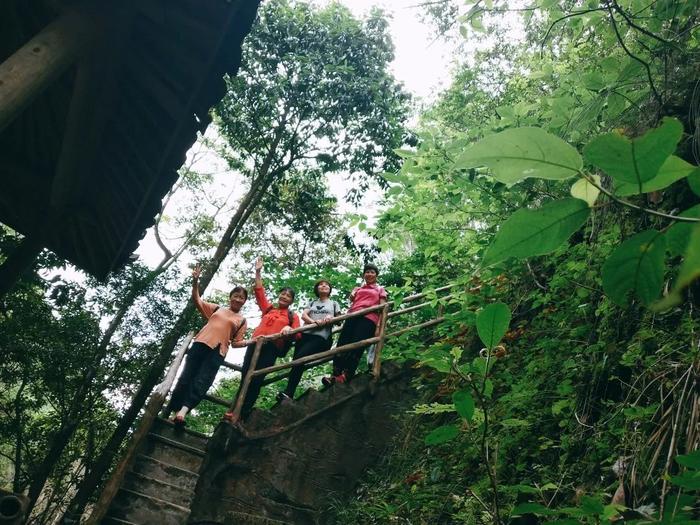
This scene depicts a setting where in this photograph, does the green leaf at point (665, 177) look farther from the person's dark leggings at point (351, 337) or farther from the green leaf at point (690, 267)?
the person's dark leggings at point (351, 337)

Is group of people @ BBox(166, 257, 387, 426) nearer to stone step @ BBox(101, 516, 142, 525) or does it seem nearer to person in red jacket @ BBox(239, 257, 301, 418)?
person in red jacket @ BBox(239, 257, 301, 418)

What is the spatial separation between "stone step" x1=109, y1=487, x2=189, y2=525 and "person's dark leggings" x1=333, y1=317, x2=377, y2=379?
2.44 m

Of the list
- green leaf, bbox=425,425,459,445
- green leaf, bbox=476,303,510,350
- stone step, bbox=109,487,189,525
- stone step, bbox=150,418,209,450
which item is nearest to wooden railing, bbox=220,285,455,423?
stone step, bbox=150,418,209,450

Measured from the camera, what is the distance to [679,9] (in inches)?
89.6

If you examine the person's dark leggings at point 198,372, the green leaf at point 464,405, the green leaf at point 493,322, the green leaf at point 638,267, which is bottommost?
the green leaf at point 638,267

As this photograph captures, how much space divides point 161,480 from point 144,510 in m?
0.43

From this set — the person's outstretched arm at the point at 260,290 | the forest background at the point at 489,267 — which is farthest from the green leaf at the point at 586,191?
the person's outstretched arm at the point at 260,290

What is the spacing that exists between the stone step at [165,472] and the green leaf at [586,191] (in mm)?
5717

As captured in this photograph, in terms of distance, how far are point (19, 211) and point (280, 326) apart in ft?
11.4

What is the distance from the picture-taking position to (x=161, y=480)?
17.8 feet

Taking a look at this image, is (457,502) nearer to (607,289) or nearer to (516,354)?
(516,354)

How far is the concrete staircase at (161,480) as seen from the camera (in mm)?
4938

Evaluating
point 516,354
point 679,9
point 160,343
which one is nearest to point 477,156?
point 679,9

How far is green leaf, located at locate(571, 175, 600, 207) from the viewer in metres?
0.53
